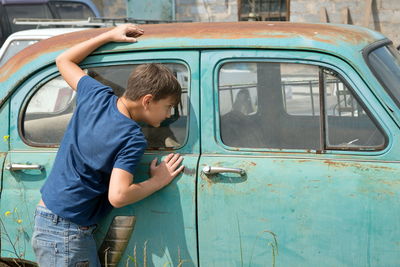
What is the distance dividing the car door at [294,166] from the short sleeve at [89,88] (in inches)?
20.3

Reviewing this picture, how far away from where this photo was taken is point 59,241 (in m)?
2.75

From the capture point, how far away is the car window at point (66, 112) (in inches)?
116

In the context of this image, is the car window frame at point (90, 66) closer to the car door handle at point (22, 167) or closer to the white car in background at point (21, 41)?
the car door handle at point (22, 167)

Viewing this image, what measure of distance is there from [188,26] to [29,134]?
3.55ft

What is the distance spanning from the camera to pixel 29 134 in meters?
3.12

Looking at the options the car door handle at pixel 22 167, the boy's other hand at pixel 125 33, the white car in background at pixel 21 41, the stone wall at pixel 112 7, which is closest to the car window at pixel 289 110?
→ the boy's other hand at pixel 125 33

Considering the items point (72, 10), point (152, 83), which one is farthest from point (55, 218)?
point (72, 10)

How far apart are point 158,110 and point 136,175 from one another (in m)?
0.37

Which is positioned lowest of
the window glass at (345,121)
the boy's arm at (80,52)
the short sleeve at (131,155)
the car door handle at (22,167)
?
the car door handle at (22,167)

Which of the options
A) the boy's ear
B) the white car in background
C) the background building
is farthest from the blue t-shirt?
→ the background building

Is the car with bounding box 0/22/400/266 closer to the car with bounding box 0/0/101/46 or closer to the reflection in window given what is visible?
the reflection in window

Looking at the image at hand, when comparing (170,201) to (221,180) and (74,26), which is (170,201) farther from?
(74,26)

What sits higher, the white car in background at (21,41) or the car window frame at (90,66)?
the white car in background at (21,41)

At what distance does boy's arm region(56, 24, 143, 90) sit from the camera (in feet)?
9.66
